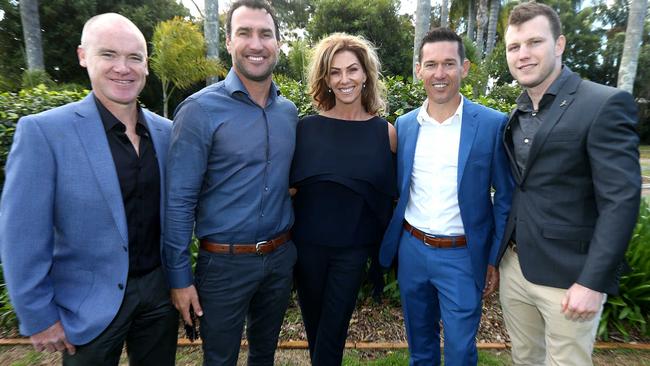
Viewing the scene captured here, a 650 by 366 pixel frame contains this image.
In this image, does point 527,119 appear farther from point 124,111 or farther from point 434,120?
point 124,111

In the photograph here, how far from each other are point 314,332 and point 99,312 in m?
1.52

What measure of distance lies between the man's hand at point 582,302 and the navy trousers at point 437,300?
0.62 metres

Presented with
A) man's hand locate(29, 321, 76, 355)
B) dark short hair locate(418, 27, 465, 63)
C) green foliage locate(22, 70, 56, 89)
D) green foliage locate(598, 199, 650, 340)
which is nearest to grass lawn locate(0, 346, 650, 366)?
green foliage locate(598, 199, 650, 340)

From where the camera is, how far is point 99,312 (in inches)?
77.0

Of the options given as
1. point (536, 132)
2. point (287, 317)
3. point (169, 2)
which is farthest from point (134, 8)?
point (536, 132)

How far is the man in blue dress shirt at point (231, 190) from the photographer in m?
2.24

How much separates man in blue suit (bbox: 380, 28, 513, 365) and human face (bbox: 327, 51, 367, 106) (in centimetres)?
45

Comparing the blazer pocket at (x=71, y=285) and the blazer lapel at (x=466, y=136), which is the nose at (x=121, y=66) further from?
the blazer lapel at (x=466, y=136)

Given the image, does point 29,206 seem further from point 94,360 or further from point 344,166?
point 344,166

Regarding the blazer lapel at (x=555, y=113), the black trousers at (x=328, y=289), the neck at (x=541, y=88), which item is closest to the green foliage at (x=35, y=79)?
the black trousers at (x=328, y=289)

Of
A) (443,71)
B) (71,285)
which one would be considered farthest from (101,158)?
(443,71)

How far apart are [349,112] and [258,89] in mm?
708

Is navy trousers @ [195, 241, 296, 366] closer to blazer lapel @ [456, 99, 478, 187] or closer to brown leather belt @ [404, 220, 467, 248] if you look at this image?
brown leather belt @ [404, 220, 467, 248]

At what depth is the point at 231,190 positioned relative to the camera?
2387 millimetres
